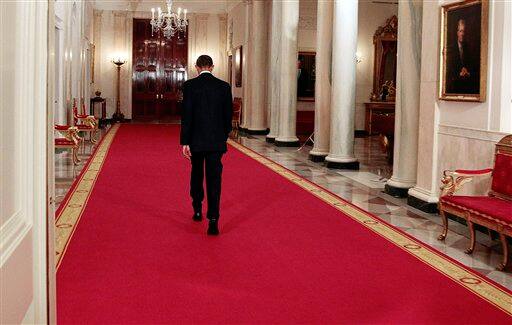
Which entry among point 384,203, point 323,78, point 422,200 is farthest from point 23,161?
point 323,78

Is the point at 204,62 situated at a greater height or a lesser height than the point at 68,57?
lesser

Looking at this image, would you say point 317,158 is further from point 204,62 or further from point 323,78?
point 204,62

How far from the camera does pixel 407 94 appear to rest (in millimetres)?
8289

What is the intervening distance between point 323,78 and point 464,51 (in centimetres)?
573

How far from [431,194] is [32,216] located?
247 inches

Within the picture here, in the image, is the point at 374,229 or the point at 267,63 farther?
the point at 267,63

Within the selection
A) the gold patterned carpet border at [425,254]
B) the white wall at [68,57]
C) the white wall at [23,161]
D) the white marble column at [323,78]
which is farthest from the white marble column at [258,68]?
the white wall at [23,161]

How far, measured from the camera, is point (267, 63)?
64.3 feet

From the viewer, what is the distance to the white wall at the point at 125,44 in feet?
81.8

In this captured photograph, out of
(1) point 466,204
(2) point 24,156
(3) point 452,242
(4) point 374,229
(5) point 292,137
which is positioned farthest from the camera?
(5) point 292,137

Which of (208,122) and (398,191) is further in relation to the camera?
(398,191)

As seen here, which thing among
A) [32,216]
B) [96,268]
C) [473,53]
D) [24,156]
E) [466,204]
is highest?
[473,53]

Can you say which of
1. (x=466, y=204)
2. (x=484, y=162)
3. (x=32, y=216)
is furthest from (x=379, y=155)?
(x=32, y=216)

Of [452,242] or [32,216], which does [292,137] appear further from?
[32,216]
